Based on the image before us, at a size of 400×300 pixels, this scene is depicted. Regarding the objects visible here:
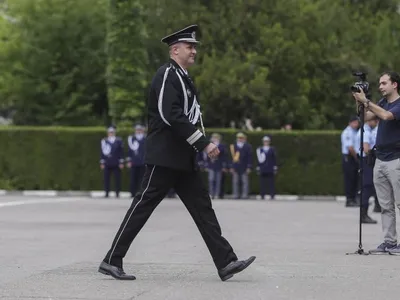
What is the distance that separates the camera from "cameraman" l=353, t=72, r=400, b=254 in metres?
11.6

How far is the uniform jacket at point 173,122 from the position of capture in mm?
8938

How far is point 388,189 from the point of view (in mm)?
11828

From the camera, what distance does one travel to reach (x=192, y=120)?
9156mm

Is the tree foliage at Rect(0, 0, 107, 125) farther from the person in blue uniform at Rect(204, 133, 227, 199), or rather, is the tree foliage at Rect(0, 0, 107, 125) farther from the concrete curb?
the person in blue uniform at Rect(204, 133, 227, 199)

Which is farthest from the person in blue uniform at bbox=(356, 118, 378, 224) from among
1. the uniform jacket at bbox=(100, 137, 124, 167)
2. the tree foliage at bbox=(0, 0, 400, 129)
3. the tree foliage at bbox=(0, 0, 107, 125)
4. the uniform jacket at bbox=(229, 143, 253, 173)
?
the tree foliage at bbox=(0, 0, 107, 125)

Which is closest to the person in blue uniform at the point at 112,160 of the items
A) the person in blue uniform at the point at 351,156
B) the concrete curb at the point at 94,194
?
the concrete curb at the point at 94,194

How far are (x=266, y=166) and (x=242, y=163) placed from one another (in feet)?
2.16

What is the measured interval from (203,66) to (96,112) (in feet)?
29.9

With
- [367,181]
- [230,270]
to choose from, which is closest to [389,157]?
[230,270]

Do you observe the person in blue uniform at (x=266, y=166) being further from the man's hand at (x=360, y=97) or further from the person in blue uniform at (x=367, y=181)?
the man's hand at (x=360, y=97)

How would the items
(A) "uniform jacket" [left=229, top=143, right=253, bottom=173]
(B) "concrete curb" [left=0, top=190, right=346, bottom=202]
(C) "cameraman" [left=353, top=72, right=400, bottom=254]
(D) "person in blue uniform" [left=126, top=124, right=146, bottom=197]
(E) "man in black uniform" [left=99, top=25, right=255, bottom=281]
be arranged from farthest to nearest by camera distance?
1. (B) "concrete curb" [left=0, top=190, right=346, bottom=202]
2. (A) "uniform jacket" [left=229, top=143, right=253, bottom=173]
3. (D) "person in blue uniform" [left=126, top=124, right=146, bottom=197]
4. (C) "cameraman" [left=353, top=72, right=400, bottom=254]
5. (E) "man in black uniform" [left=99, top=25, right=255, bottom=281]

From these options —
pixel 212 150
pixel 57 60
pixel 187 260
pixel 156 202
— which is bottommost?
pixel 187 260

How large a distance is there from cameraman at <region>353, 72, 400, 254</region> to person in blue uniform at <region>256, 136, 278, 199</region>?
18.0m

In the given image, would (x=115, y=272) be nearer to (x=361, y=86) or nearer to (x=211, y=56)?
(x=361, y=86)
